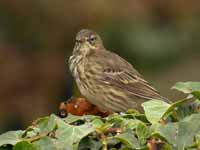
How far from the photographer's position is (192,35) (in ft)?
40.9

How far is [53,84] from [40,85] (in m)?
0.16

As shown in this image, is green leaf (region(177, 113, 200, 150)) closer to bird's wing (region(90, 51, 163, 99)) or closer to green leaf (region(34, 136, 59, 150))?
green leaf (region(34, 136, 59, 150))

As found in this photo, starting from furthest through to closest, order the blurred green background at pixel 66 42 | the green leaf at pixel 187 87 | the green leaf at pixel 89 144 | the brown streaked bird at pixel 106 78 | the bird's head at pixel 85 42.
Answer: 1. the blurred green background at pixel 66 42
2. the bird's head at pixel 85 42
3. the brown streaked bird at pixel 106 78
4. the green leaf at pixel 187 87
5. the green leaf at pixel 89 144

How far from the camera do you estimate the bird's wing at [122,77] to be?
28.1ft

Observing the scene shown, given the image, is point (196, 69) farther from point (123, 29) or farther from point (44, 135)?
point (44, 135)

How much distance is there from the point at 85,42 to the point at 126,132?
544 centimetres

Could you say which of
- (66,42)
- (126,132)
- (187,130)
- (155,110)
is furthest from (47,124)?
(66,42)

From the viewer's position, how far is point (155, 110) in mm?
3717

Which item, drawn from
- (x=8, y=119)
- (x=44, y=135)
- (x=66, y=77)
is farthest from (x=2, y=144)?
(x=66, y=77)

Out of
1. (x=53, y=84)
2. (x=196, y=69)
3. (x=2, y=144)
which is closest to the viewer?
(x=2, y=144)

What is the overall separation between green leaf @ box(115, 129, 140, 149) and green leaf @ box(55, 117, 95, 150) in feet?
0.37

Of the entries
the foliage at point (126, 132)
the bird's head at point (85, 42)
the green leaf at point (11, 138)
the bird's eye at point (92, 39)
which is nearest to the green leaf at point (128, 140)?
the foliage at point (126, 132)

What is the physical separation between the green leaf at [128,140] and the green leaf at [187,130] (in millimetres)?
153

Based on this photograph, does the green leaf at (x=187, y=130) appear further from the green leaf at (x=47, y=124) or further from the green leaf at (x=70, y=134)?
the green leaf at (x=47, y=124)
